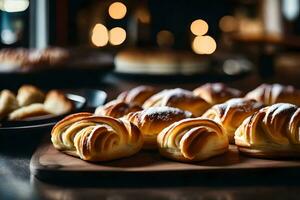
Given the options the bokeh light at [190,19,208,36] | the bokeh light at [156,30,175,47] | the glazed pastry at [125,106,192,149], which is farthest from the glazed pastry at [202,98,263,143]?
the bokeh light at [190,19,208,36]

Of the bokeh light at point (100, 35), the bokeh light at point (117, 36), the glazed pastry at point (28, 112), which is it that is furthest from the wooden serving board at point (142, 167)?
the bokeh light at point (117, 36)

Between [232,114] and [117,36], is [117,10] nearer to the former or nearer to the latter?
[117,36]

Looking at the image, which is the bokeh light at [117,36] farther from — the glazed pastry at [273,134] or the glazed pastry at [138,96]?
the glazed pastry at [273,134]

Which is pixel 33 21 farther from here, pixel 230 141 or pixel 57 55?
pixel 230 141

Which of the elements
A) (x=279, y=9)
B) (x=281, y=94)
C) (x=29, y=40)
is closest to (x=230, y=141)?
(x=281, y=94)

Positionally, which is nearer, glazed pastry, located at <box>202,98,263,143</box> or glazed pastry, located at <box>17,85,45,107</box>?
glazed pastry, located at <box>202,98,263,143</box>

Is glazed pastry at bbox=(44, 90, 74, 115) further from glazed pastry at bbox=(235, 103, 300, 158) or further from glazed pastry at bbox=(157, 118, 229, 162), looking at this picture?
glazed pastry at bbox=(235, 103, 300, 158)
